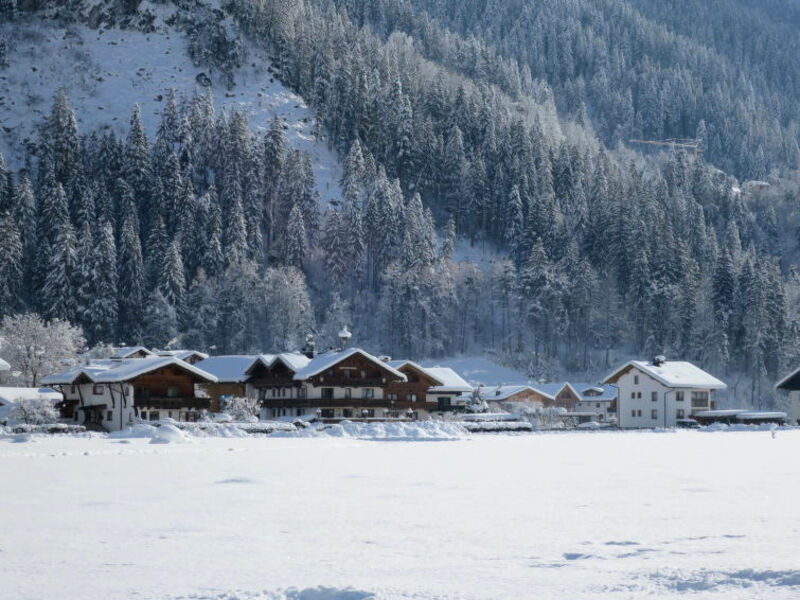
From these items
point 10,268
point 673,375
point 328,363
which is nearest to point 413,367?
point 328,363

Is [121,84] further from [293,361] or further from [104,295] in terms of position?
[293,361]

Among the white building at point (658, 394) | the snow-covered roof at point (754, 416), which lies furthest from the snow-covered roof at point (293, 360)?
the snow-covered roof at point (754, 416)

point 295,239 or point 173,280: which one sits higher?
point 295,239

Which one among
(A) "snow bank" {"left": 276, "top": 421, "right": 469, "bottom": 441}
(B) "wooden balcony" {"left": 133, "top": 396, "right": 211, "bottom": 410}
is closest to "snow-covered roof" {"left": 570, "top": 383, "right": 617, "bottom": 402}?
(B) "wooden balcony" {"left": 133, "top": 396, "right": 211, "bottom": 410}

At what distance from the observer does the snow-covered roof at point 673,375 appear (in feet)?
305

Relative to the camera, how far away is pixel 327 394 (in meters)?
83.8

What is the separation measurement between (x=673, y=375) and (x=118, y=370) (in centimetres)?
5158

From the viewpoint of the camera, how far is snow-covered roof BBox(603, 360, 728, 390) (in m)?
92.9

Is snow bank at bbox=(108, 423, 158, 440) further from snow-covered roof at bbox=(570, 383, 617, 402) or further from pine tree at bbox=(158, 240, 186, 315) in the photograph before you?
snow-covered roof at bbox=(570, 383, 617, 402)

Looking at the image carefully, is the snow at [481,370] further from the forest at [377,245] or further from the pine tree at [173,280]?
the pine tree at [173,280]

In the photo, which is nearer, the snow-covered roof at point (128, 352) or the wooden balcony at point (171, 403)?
the wooden balcony at point (171, 403)

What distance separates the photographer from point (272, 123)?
13762cm

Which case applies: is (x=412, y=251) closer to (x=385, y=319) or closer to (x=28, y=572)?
(x=385, y=319)

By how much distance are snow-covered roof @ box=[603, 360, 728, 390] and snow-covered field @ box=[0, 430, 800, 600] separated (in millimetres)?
61957
